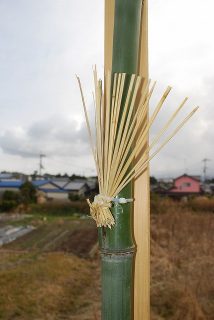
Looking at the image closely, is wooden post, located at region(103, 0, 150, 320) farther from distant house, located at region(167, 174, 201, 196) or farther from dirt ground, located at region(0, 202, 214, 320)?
distant house, located at region(167, 174, 201, 196)

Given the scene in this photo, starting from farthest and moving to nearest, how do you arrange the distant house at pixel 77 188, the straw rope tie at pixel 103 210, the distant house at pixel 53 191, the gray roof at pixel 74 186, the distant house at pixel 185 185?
the gray roof at pixel 74 186 → the distant house at pixel 77 188 → the distant house at pixel 53 191 → the distant house at pixel 185 185 → the straw rope tie at pixel 103 210

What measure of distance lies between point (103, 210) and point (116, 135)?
0.15m

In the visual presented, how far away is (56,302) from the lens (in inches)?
167

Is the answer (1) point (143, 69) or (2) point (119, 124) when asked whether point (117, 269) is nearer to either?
(2) point (119, 124)

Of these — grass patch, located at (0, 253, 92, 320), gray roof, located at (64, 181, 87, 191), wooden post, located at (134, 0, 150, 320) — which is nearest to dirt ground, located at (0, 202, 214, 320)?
grass patch, located at (0, 253, 92, 320)

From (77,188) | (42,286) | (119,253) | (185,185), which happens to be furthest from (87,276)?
(185,185)

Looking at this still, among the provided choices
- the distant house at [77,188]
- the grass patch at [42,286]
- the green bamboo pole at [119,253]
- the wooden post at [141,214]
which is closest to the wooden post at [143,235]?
the wooden post at [141,214]

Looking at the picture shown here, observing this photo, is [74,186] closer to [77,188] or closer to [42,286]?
[77,188]

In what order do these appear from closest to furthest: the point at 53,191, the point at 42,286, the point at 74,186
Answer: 1. the point at 42,286
2. the point at 53,191
3. the point at 74,186

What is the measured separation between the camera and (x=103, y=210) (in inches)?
23.0

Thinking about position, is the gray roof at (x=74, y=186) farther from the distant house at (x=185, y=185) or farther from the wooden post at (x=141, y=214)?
the wooden post at (x=141, y=214)

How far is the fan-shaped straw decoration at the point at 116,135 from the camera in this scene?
614 mm

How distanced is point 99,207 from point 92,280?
17.1 feet

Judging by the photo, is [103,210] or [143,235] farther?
[143,235]
